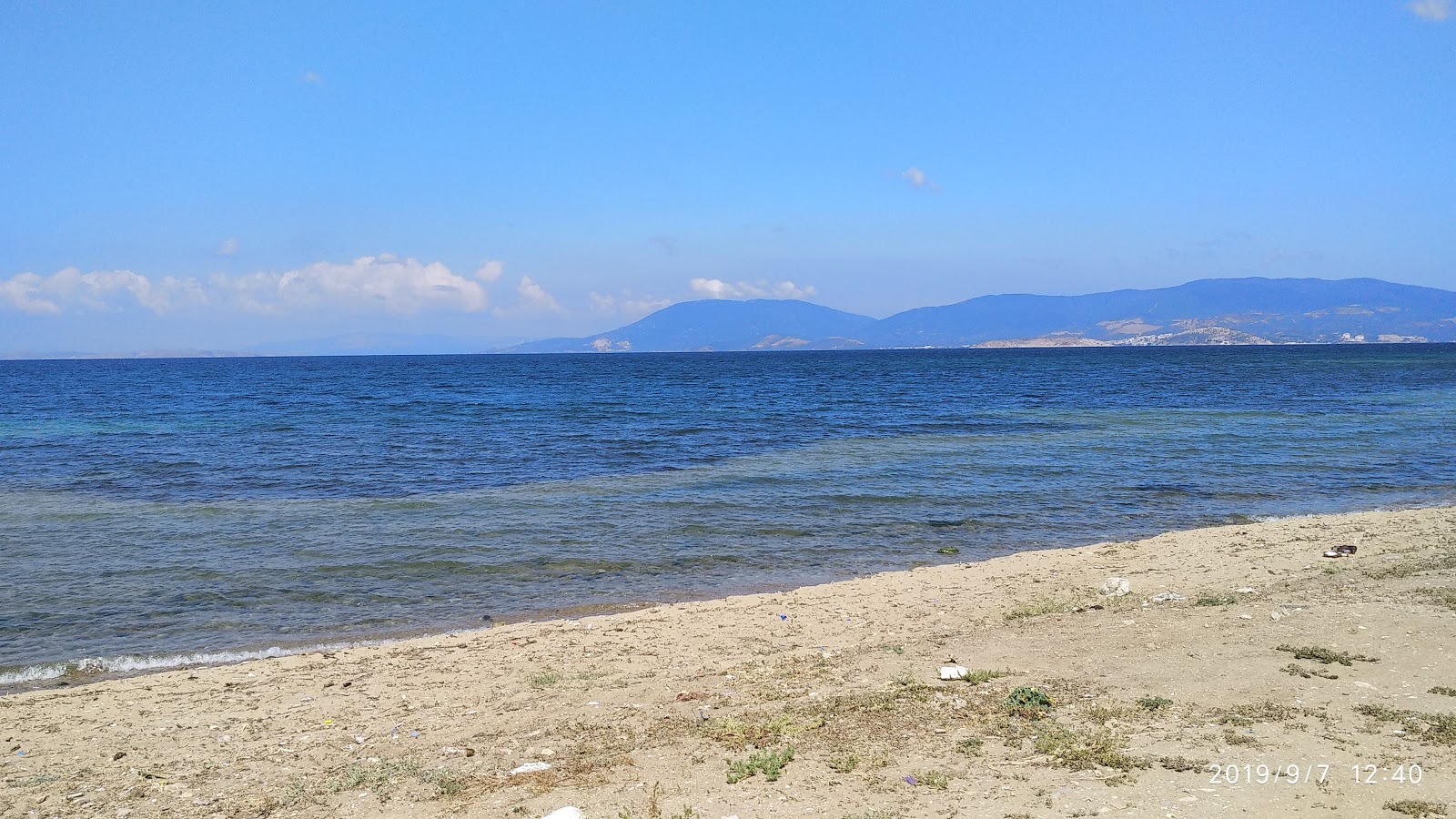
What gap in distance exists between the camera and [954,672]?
829 cm

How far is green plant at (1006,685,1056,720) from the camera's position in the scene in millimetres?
7180

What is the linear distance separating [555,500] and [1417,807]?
1728 centimetres

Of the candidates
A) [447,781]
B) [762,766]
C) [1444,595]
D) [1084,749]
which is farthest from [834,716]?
[1444,595]

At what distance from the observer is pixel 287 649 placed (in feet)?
36.2

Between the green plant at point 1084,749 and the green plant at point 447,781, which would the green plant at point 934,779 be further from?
the green plant at point 447,781

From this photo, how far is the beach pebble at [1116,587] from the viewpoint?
1141 centimetres

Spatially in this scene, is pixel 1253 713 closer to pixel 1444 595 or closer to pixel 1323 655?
pixel 1323 655

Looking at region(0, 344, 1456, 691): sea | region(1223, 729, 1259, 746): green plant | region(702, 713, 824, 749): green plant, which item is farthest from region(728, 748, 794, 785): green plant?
region(0, 344, 1456, 691): sea

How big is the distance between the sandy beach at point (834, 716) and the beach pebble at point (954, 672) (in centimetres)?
12

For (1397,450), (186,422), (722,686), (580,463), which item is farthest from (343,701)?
(186,422)

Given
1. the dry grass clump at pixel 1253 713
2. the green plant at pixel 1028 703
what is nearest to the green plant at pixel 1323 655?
the dry grass clump at pixel 1253 713

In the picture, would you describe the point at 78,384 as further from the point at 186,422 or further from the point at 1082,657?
the point at 1082,657

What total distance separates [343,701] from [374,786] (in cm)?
242

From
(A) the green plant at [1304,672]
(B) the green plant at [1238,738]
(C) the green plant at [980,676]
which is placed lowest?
(C) the green plant at [980,676]
